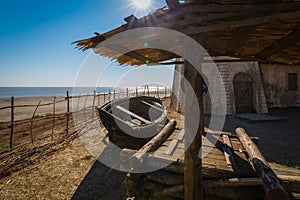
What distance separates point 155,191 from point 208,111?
381 inches

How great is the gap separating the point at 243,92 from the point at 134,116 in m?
9.11

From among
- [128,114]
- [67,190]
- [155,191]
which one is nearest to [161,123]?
[128,114]

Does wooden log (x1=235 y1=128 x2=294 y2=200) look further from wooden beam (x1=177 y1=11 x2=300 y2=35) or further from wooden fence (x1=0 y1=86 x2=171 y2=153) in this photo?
wooden fence (x1=0 y1=86 x2=171 y2=153)

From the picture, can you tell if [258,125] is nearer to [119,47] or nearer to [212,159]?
[212,159]

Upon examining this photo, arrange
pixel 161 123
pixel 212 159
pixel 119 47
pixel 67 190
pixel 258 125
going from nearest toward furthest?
pixel 119 47
pixel 212 159
pixel 67 190
pixel 161 123
pixel 258 125

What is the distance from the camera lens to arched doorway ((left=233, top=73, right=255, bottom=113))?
462 inches

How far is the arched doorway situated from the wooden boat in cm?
695

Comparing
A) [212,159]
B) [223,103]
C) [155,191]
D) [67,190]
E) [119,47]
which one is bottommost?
[67,190]

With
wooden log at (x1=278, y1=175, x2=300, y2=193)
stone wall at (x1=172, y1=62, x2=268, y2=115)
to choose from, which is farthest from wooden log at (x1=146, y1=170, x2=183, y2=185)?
stone wall at (x1=172, y1=62, x2=268, y2=115)

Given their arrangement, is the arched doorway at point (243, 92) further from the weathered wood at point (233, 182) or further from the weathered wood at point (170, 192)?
the weathered wood at point (170, 192)

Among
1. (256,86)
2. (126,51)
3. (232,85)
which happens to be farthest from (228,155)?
(256,86)

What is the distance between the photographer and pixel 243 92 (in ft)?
38.5

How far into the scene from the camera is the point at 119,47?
Result: 9.62 ft

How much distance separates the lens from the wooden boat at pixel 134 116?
5.23 m
